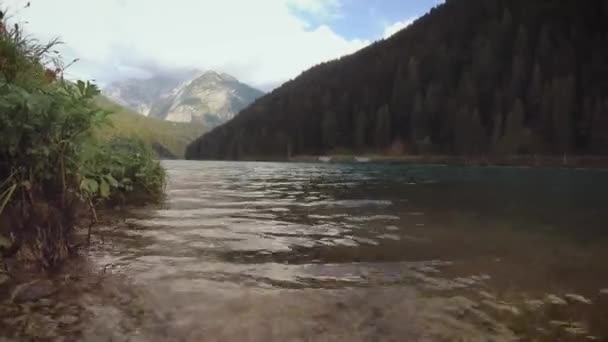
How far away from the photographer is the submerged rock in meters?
5.19

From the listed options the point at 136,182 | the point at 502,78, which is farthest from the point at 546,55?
the point at 136,182

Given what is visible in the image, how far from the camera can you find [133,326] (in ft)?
15.2

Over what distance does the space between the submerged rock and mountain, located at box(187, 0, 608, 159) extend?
134243 millimetres

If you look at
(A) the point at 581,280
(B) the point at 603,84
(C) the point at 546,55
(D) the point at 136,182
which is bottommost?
(A) the point at 581,280

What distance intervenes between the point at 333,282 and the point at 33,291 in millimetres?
3992

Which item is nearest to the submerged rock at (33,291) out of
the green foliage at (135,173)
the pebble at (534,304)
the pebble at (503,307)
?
the pebble at (503,307)

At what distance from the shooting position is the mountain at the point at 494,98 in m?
132

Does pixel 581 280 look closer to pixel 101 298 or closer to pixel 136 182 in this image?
Result: pixel 101 298

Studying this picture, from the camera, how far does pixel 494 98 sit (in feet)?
511

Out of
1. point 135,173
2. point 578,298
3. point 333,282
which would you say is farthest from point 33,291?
point 135,173

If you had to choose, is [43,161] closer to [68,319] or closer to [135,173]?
[68,319]

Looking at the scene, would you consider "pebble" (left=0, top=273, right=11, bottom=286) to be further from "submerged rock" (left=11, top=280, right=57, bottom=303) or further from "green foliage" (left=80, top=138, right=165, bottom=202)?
"green foliage" (left=80, top=138, right=165, bottom=202)

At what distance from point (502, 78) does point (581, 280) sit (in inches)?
6810

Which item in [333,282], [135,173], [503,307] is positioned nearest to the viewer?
[503,307]
